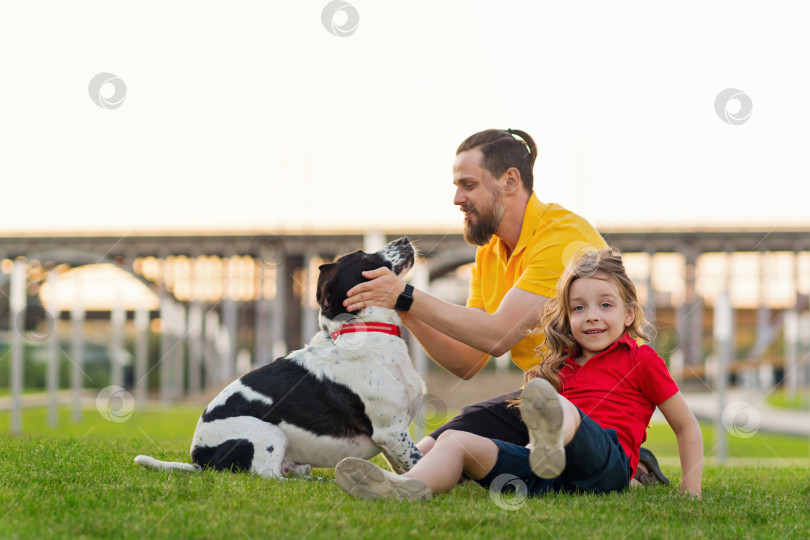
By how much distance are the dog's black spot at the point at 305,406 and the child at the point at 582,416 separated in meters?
0.80

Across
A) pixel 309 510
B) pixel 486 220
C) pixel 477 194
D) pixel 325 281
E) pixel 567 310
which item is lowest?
pixel 309 510

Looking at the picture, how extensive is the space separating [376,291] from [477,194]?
1038mm

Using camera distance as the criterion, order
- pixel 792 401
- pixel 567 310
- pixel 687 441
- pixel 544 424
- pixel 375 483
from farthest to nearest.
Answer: pixel 792 401 < pixel 567 310 < pixel 687 441 < pixel 375 483 < pixel 544 424

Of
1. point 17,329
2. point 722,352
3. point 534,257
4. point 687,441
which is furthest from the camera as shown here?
point 17,329

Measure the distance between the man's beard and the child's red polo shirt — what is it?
121cm

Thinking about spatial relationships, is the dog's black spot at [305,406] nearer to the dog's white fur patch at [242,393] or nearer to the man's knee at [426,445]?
the dog's white fur patch at [242,393]

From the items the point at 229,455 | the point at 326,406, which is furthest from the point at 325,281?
the point at 229,455

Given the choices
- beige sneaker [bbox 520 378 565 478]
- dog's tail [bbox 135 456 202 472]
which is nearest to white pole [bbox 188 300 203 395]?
dog's tail [bbox 135 456 202 472]

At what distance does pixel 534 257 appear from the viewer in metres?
4.43

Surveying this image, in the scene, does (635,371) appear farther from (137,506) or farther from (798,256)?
(798,256)

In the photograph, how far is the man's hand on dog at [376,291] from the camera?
4.00m

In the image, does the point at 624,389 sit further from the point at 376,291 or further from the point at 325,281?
the point at 325,281

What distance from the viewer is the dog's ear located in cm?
418

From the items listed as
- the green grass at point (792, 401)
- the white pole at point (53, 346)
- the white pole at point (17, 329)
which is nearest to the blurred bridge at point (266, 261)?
the green grass at point (792, 401)
